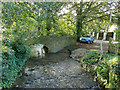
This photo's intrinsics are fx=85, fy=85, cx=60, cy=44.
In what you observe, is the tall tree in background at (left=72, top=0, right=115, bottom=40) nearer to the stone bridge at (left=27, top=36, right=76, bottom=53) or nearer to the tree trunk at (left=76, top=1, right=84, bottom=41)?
the tree trunk at (left=76, top=1, right=84, bottom=41)

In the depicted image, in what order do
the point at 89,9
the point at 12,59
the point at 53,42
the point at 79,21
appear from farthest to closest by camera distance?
the point at 79,21
the point at 89,9
the point at 53,42
the point at 12,59

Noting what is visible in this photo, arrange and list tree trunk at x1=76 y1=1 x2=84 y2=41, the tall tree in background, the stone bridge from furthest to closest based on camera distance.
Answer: tree trunk at x1=76 y1=1 x2=84 y2=41
the tall tree in background
the stone bridge

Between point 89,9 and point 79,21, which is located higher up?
point 89,9

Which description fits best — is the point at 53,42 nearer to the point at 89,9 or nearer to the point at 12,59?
the point at 89,9

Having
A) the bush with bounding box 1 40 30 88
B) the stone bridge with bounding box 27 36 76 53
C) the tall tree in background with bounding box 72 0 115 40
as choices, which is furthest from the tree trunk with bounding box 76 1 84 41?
the bush with bounding box 1 40 30 88

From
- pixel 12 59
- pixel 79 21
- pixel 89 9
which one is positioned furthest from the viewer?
pixel 79 21

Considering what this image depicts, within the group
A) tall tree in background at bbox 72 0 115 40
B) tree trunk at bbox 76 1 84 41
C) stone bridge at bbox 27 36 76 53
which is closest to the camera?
stone bridge at bbox 27 36 76 53

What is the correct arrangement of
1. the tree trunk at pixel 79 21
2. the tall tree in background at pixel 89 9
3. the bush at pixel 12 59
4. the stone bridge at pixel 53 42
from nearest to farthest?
the bush at pixel 12 59 < the stone bridge at pixel 53 42 < the tall tree in background at pixel 89 9 < the tree trunk at pixel 79 21

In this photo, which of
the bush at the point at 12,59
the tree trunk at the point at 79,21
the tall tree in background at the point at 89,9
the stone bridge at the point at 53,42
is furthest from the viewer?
the tree trunk at the point at 79,21

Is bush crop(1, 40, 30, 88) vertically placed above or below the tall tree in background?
below

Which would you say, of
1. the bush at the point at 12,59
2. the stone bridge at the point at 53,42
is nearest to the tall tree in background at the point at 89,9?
the stone bridge at the point at 53,42

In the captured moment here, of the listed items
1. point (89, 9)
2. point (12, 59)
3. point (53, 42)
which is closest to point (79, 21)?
point (89, 9)

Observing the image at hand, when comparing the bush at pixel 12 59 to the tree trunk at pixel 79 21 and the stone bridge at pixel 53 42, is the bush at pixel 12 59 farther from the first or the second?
the tree trunk at pixel 79 21

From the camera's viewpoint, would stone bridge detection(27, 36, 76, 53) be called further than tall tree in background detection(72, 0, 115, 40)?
No
